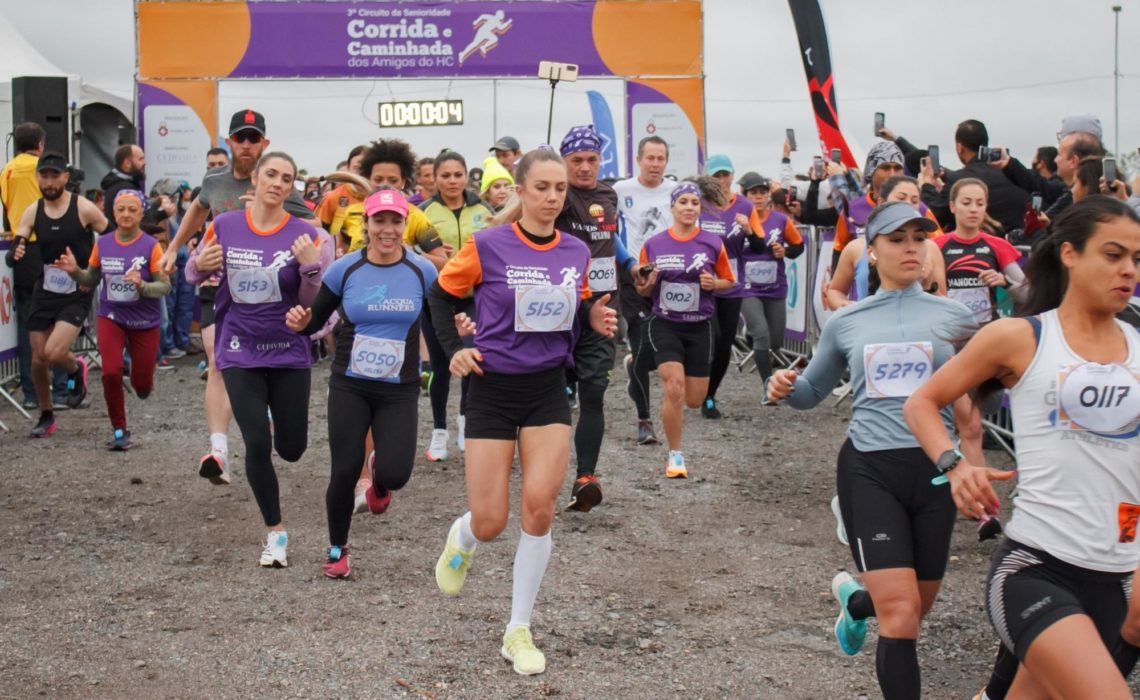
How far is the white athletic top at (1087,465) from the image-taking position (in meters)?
3.44

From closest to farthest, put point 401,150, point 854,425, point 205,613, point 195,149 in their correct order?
point 854,425 → point 205,613 → point 401,150 → point 195,149

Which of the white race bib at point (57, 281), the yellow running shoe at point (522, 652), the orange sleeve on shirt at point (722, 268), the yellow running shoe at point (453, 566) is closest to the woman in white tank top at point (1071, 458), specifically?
the yellow running shoe at point (522, 652)

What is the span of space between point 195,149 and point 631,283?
39.6ft

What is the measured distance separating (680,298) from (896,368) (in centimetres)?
446

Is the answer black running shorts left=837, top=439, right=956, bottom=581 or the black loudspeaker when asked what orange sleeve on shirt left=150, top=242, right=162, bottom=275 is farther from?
the black loudspeaker

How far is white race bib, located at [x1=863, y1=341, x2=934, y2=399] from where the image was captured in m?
4.54

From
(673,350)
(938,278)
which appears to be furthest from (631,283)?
(938,278)

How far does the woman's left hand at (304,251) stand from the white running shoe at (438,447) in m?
3.03

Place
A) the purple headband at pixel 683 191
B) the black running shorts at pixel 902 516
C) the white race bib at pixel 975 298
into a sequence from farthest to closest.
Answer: the purple headband at pixel 683 191
the white race bib at pixel 975 298
the black running shorts at pixel 902 516

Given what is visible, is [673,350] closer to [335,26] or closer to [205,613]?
[205,613]

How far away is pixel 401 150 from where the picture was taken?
351 inches

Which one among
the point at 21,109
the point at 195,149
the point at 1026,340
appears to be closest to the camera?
the point at 1026,340

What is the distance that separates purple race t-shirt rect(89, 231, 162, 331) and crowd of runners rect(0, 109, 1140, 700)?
0.07 feet

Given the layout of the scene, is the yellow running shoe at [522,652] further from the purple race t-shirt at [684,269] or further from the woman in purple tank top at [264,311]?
the purple race t-shirt at [684,269]
